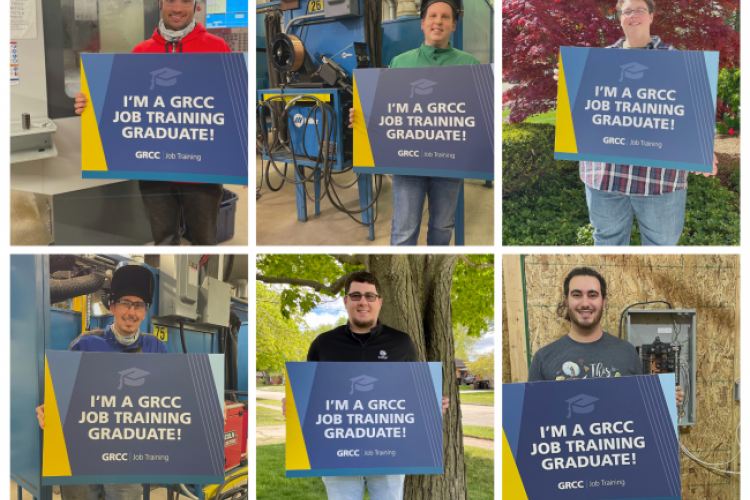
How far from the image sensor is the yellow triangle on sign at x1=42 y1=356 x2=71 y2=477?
229 cm

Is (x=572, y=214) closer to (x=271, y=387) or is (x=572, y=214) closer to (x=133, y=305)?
(x=271, y=387)

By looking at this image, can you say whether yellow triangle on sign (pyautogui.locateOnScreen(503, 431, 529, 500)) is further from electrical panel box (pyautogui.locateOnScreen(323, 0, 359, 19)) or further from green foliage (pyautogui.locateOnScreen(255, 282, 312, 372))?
electrical panel box (pyautogui.locateOnScreen(323, 0, 359, 19))

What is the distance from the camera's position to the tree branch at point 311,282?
2.63 metres

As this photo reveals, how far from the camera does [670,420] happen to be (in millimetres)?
2342

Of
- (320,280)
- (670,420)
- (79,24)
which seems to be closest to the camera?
(670,420)

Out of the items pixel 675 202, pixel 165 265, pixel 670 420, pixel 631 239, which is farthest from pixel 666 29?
pixel 165 265

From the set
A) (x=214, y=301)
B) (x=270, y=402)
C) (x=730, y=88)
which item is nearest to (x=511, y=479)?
(x=270, y=402)

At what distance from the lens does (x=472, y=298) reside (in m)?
2.83

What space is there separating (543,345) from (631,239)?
0.69 metres

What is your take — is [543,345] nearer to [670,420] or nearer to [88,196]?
[670,420]

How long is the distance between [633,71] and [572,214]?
798 millimetres

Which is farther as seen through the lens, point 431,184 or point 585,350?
point 431,184

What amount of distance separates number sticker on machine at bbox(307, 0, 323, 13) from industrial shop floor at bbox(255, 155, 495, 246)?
3.23ft

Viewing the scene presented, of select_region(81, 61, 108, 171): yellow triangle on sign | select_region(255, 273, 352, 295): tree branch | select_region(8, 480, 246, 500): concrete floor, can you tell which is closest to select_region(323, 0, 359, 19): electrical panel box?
select_region(81, 61, 108, 171): yellow triangle on sign
